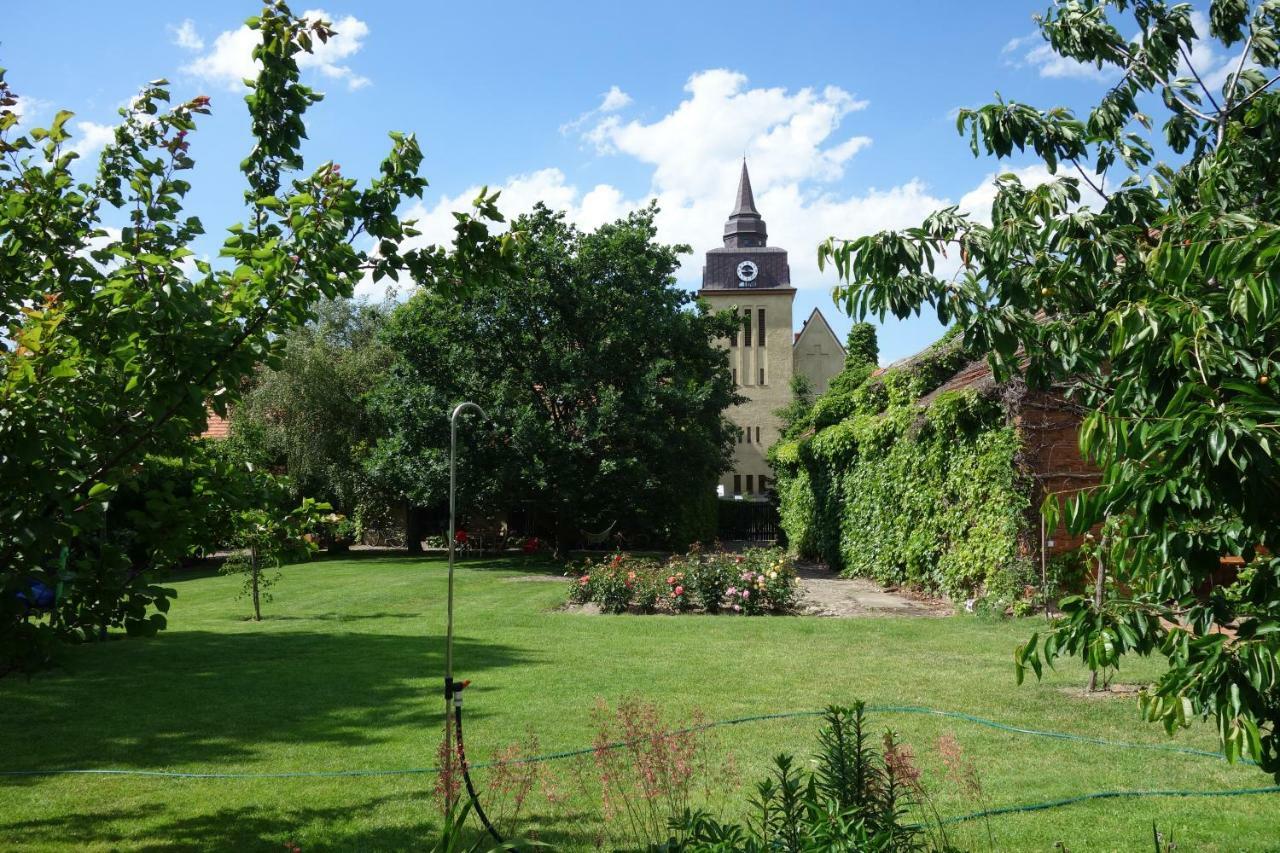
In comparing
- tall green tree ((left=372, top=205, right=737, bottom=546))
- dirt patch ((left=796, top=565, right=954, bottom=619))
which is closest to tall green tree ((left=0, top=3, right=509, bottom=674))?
dirt patch ((left=796, top=565, right=954, bottom=619))

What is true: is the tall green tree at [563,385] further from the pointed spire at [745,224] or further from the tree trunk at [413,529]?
the pointed spire at [745,224]

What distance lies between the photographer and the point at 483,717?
7688mm

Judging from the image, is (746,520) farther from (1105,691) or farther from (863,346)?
(1105,691)

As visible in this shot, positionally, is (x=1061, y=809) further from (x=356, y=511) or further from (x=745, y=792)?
(x=356, y=511)

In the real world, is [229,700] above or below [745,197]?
below

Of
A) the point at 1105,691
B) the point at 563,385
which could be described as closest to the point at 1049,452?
the point at 1105,691

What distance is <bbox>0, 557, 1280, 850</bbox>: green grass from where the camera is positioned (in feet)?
17.1

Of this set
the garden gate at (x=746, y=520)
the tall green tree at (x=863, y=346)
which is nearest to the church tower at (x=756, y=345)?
the tall green tree at (x=863, y=346)

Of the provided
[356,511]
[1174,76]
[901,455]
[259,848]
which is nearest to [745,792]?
[259,848]

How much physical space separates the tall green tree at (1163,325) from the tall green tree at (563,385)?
59.8 feet

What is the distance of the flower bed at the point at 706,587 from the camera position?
14.2m

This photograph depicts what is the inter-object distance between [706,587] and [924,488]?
3886 millimetres

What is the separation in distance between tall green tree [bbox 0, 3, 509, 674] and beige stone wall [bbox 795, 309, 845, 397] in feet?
202

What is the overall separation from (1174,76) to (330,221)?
4.11 meters
